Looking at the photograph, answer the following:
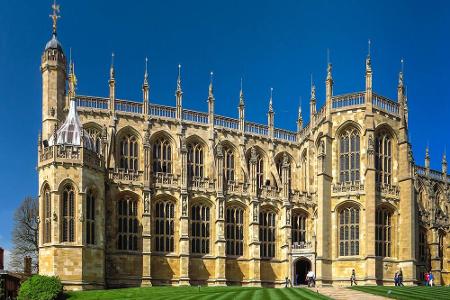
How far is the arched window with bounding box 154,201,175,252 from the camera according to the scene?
5988cm

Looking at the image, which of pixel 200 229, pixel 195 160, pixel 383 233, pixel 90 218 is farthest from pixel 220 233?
pixel 383 233

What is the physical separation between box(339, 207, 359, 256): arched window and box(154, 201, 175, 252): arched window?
16.4 metres

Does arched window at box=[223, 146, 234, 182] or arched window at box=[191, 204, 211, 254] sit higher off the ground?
arched window at box=[223, 146, 234, 182]

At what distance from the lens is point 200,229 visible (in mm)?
61938

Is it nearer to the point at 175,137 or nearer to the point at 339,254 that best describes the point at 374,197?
the point at 339,254

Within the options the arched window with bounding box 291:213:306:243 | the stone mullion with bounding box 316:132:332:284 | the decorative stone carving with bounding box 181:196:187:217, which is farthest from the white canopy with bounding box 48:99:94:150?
the arched window with bounding box 291:213:306:243

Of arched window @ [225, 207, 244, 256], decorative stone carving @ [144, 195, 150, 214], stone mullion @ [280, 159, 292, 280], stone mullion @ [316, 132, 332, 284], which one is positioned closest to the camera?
decorative stone carving @ [144, 195, 150, 214]

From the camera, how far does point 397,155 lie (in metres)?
64.7

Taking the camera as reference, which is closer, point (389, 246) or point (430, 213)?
point (389, 246)

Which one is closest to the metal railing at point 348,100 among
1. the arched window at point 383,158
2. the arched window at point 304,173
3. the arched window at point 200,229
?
the arched window at point 383,158

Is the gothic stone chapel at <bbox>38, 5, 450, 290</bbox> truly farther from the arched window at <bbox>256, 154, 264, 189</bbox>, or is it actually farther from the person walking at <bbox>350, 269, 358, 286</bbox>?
the person walking at <bbox>350, 269, 358, 286</bbox>

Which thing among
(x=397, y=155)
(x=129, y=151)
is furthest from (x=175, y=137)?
(x=397, y=155)

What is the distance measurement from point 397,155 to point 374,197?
624cm

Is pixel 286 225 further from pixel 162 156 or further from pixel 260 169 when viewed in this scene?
pixel 162 156
